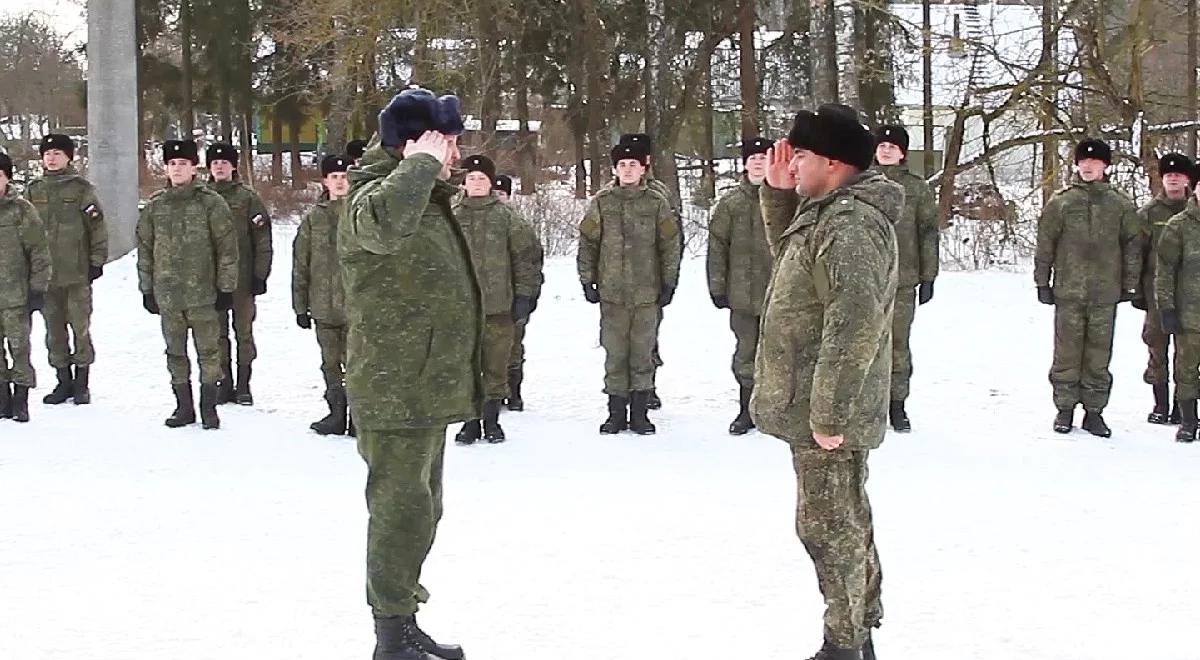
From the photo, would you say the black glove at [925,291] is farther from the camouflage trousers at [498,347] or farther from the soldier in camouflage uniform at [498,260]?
the camouflage trousers at [498,347]

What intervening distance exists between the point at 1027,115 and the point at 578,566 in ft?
47.7

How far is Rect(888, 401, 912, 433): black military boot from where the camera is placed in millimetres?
8805

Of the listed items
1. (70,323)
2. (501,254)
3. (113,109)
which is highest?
(113,109)

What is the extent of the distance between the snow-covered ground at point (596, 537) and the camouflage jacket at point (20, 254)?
92 centimetres

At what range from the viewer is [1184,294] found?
8.53 meters

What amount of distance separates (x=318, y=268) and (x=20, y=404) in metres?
2.31

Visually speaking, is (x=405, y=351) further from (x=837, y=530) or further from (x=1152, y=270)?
(x=1152, y=270)

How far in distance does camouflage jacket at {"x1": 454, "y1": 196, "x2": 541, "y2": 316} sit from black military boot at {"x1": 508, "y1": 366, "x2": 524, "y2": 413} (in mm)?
928

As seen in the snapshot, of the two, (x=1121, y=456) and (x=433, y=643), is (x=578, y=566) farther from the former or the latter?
(x=1121, y=456)

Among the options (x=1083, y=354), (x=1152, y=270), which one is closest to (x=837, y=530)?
(x=1083, y=354)

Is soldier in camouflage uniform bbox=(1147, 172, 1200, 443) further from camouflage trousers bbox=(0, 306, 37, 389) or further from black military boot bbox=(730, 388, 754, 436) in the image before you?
camouflage trousers bbox=(0, 306, 37, 389)

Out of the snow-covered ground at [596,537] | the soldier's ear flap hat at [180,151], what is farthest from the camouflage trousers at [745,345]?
the soldier's ear flap hat at [180,151]

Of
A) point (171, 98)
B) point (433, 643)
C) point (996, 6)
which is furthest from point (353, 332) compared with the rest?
point (171, 98)

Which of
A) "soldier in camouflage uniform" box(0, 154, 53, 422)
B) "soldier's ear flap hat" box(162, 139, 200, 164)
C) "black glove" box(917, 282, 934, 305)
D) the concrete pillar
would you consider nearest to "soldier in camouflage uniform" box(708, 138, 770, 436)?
"black glove" box(917, 282, 934, 305)
